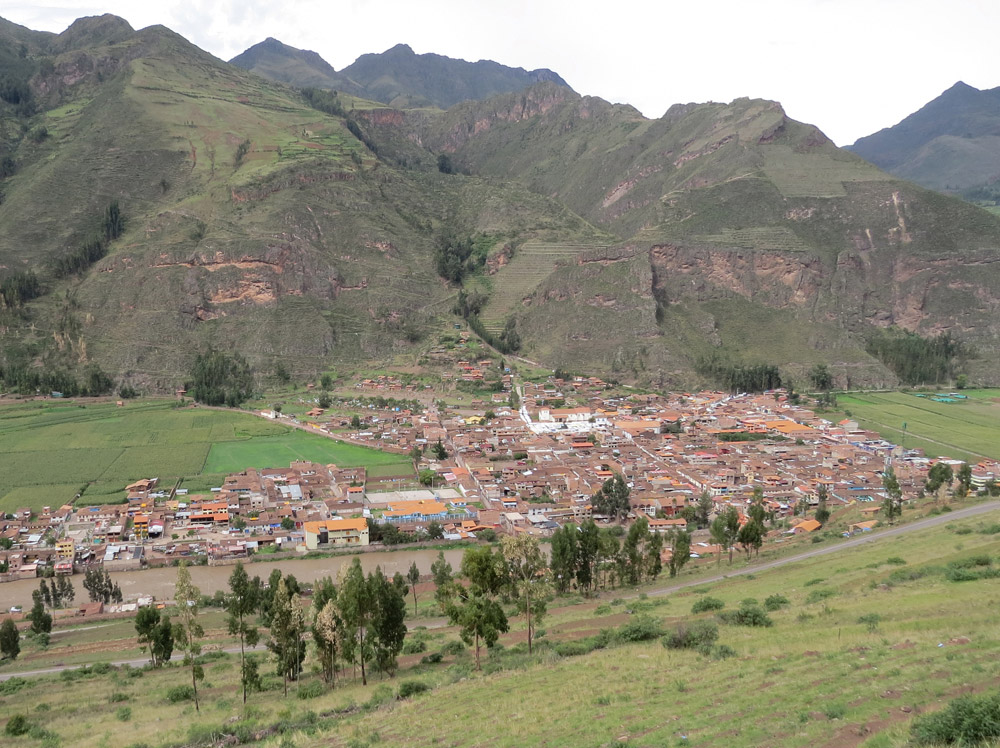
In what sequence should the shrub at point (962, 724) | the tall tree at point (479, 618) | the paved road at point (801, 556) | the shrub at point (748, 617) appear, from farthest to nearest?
the paved road at point (801, 556) < the shrub at point (748, 617) < the tall tree at point (479, 618) < the shrub at point (962, 724)

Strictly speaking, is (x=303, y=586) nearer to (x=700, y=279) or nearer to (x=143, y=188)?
(x=700, y=279)

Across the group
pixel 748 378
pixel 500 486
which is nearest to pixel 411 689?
pixel 500 486

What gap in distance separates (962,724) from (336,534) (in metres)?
38.1

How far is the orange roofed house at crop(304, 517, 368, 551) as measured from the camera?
43.1 m

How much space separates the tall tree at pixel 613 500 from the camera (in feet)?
154

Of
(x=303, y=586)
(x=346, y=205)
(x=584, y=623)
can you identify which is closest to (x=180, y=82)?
(x=346, y=205)

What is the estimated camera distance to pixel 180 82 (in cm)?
15300

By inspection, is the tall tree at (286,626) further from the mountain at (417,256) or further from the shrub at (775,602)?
the mountain at (417,256)

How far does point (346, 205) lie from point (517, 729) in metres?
121

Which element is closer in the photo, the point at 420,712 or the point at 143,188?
the point at 420,712

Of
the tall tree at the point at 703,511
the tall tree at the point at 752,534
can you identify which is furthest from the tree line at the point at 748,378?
the tall tree at the point at 752,534

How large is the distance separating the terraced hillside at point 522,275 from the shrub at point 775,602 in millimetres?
89388

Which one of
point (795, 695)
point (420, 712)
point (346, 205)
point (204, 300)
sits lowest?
point (420, 712)

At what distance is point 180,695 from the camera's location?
2117 centimetres
